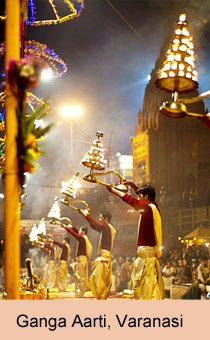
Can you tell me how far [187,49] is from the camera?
3.97 m

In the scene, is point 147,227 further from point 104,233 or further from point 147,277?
point 104,233

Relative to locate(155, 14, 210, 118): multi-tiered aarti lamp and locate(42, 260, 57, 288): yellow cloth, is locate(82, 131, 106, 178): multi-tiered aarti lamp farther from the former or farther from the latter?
locate(42, 260, 57, 288): yellow cloth

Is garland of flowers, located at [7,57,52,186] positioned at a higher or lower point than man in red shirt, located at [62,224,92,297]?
higher

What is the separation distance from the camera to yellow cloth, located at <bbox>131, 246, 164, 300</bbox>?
258 inches

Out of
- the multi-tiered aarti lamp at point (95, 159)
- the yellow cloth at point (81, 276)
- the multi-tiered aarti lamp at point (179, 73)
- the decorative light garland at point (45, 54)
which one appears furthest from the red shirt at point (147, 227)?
the yellow cloth at point (81, 276)

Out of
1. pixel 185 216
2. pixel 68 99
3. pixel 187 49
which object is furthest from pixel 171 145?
pixel 187 49

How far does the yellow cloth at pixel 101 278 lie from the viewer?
31.3 ft

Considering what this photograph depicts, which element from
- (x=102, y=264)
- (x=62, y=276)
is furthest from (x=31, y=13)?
(x=62, y=276)

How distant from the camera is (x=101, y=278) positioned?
957 cm

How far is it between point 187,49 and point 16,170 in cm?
190

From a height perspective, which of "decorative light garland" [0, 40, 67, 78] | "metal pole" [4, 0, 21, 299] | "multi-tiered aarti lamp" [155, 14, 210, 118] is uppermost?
"decorative light garland" [0, 40, 67, 78]

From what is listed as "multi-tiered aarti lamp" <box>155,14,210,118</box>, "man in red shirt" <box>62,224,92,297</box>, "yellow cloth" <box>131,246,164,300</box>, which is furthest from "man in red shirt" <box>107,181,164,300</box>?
"man in red shirt" <box>62,224,92,297</box>

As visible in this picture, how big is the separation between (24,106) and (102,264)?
711cm

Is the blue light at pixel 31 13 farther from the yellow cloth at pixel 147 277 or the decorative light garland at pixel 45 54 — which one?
the yellow cloth at pixel 147 277
